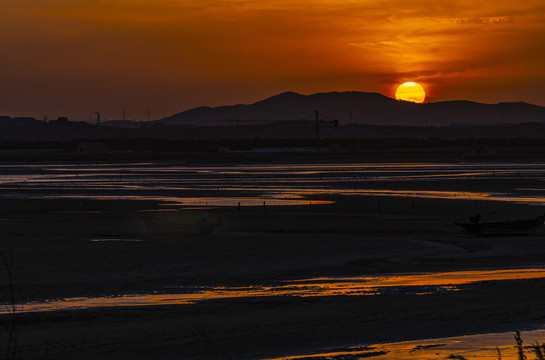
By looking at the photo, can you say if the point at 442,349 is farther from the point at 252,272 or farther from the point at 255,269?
the point at 255,269

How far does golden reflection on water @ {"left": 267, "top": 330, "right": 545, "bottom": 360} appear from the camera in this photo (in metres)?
14.1

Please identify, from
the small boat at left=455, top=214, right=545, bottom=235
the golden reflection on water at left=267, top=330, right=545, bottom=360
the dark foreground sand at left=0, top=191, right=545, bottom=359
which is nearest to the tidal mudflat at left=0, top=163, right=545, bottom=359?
the dark foreground sand at left=0, top=191, right=545, bottom=359

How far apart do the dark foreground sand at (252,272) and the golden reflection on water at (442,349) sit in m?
0.50

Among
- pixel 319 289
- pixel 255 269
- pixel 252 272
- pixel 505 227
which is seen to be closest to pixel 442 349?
pixel 319 289

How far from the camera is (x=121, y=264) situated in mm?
24703

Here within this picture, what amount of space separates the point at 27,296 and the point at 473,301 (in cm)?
1022

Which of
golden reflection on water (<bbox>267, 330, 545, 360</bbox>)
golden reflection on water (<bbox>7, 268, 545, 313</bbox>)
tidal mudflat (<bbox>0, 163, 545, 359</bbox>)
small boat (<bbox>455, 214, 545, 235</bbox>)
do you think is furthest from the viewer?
small boat (<bbox>455, 214, 545, 235</bbox>)

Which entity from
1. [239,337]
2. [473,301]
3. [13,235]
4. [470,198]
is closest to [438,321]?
[473,301]

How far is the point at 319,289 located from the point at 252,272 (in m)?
3.46

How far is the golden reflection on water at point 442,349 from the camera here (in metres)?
14.1

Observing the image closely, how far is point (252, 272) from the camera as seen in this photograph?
2341 centimetres

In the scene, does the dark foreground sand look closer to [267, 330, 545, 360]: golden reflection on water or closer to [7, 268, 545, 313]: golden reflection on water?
[267, 330, 545, 360]: golden reflection on water

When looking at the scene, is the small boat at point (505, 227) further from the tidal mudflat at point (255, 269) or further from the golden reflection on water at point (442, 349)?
the golden reflection on water at point (442, 349)

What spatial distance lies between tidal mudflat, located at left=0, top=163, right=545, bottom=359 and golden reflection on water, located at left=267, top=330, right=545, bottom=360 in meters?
0.49
